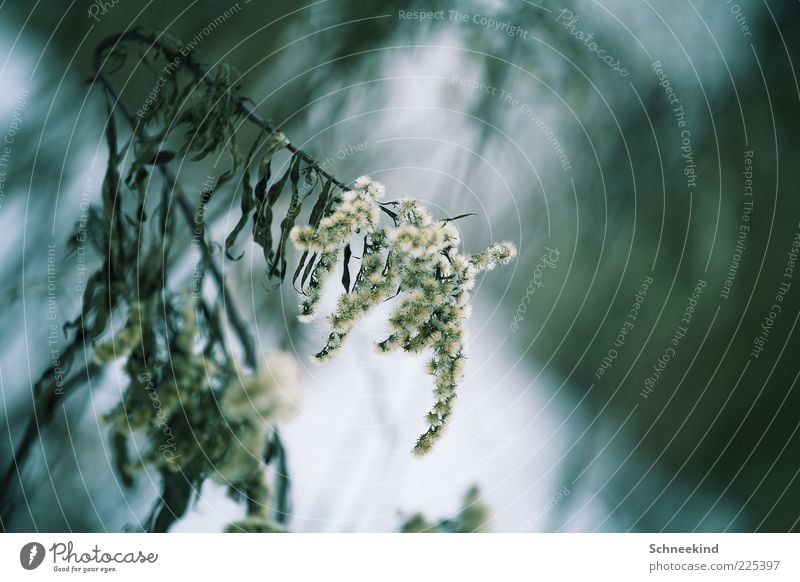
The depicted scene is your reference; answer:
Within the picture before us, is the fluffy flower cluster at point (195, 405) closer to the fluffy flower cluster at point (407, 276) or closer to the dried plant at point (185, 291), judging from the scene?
the dried plant at point (185, 291)

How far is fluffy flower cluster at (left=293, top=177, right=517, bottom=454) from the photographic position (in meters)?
0.89

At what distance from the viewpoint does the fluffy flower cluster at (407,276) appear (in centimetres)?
89

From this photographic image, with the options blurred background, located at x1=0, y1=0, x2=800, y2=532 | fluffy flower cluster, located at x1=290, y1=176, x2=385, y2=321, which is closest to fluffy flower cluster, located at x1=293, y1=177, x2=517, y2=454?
fluffy flower cluster, located at x1=290, y1=176, x2=385, y2=321

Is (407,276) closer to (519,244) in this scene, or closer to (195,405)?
(519,244)

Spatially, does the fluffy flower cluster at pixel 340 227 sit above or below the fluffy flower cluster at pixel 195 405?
above

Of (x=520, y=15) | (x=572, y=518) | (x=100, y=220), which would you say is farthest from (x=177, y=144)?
(x=572, y=518)

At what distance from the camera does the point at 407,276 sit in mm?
930

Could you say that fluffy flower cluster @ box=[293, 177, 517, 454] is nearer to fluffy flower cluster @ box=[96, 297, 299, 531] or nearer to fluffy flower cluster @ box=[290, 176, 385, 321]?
fluffy flower cluster @ box=[290, 176, 385, 321]

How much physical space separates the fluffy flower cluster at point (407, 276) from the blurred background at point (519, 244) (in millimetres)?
184

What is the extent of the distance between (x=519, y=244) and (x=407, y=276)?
31cm

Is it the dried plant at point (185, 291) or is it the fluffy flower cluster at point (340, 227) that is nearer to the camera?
the fluffy flower cluster at point (340, 227)

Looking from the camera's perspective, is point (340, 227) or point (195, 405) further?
point (195, 405)

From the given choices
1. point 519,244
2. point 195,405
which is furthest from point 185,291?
point 519,244

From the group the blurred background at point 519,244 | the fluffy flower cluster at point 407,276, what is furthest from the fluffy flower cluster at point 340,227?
the blurred background at point 519,244
